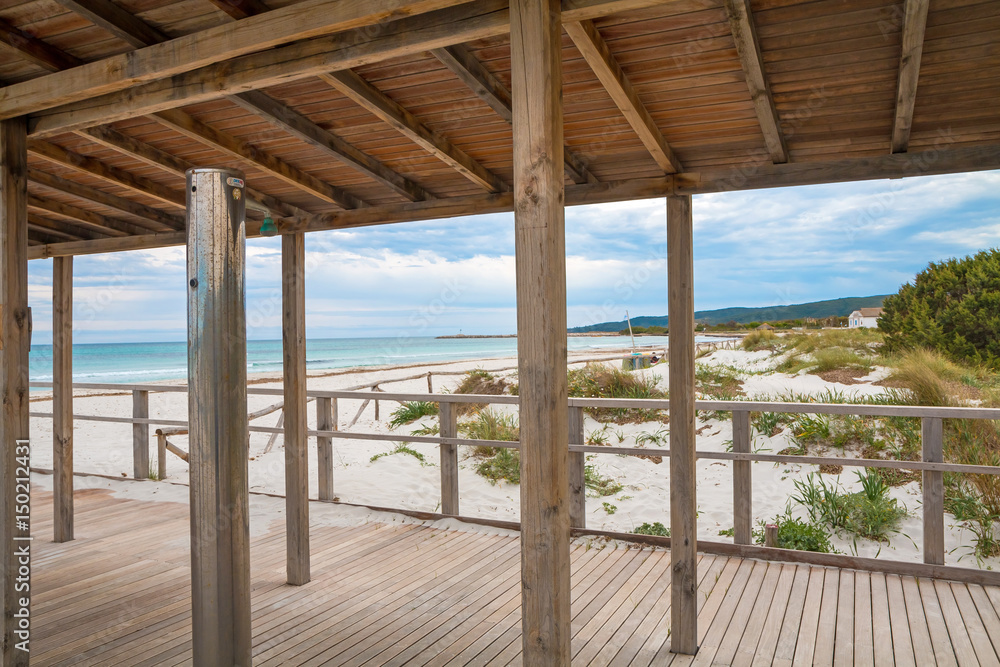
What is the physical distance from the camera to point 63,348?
14.3ft

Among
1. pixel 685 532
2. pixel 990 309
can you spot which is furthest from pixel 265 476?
pixel 990 309

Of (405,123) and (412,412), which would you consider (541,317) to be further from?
(412,412)

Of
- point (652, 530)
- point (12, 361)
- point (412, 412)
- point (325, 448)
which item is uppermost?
point (12, 361)

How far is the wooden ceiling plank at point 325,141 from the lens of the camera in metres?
2.40

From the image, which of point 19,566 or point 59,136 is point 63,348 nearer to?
point 59,136

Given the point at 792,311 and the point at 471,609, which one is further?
the point at 792,311

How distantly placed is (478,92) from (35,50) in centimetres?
158

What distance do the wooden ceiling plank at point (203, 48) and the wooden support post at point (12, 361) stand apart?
8.9 inches

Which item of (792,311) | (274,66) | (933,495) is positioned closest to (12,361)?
(274,66)

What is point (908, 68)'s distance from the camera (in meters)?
1.87

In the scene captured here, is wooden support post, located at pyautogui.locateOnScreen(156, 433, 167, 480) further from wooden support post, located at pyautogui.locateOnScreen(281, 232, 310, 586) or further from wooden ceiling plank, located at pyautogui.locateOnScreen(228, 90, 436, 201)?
wooden ceiling plank, located at pyautogui.locateOnScreen(228, 90, 436, 201)

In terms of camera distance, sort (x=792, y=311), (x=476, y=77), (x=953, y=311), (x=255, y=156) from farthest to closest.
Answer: (x=792, y=311)
(x=953, y=311)
(x=255, y=156)
(x=476, y=77)

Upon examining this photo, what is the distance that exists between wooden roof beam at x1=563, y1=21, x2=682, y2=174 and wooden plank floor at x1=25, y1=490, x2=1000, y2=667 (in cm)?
224

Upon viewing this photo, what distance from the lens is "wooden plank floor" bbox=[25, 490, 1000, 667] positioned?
2.77 meters
